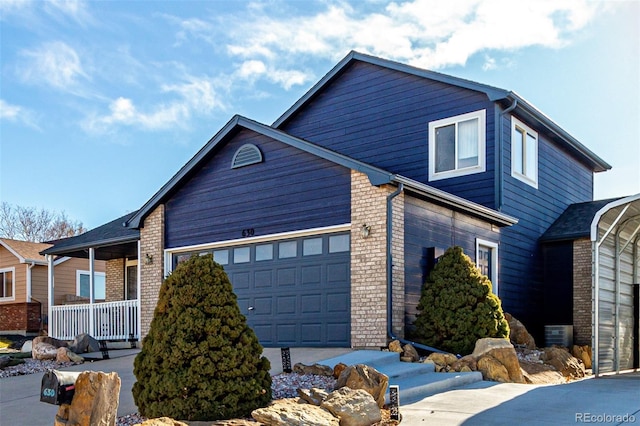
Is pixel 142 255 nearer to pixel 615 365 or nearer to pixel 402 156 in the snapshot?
pixel 402 156

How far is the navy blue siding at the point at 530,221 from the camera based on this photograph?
15.6m

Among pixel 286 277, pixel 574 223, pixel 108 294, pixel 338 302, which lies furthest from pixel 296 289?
pixel 108 294

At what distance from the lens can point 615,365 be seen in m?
12.6

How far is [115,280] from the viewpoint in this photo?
20578 millimetres

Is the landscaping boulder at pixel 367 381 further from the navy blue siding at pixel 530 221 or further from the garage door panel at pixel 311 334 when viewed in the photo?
the navy blue siding at pixel 530 221

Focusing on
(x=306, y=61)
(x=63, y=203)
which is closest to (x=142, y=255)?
(x=306, y=61)

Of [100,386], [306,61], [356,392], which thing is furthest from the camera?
[306,61]

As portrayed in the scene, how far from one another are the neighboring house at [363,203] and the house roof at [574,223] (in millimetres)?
245

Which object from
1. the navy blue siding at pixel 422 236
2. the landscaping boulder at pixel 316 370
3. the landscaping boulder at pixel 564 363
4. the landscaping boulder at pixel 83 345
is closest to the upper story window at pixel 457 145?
the navy blue siding at pixel 422 236

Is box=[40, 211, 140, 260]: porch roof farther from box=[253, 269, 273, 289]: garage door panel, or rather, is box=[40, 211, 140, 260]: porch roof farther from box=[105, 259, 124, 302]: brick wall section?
box=[253, 269, 273, 289]: garage door panel

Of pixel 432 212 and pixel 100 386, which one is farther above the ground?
pixel 432 212

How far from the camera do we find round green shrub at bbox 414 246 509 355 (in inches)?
447

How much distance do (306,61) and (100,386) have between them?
43.9ft

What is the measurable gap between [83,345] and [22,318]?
Answer: 1248 centimetres
